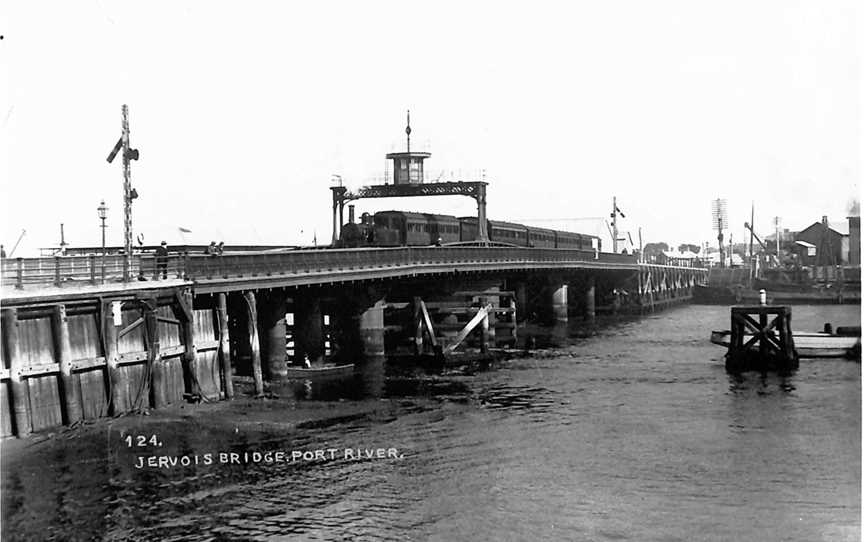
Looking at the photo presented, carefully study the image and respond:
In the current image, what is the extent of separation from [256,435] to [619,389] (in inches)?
606

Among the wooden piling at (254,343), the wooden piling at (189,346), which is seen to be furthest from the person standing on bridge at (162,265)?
the wooden piling at (254,343)

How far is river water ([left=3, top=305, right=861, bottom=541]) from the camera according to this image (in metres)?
19.1

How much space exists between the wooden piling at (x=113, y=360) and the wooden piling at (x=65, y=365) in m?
1.34

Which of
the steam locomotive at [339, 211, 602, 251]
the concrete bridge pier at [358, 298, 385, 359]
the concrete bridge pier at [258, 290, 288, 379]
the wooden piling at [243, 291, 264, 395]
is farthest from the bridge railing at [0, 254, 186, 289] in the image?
the steam locomotive at [339, 211, 602, 251]

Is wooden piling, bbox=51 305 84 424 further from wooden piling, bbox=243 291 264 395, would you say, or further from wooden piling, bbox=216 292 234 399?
wooden piling, bbox=243 291 264 395

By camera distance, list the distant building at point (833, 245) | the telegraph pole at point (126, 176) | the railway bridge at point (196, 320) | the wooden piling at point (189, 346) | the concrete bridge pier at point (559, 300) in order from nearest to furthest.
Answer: the railway bridge at point (196, 320) < the telegraph pole at point (126, 176) < the wooden piling at point (189, 346) < the concrete bridge pier at point (559, 300) < the distant building at point (833, 245)

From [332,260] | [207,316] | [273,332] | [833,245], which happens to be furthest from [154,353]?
[833,245]

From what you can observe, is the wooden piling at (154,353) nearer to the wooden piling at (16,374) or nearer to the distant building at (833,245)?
the wooden piling at (16,374)

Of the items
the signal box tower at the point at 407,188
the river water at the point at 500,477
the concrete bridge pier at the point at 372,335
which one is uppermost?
the signal box tower at the point at 407,188

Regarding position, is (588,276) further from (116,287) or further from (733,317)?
(116,287)

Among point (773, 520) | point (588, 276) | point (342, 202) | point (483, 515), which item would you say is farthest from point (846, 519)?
point (588, 276)

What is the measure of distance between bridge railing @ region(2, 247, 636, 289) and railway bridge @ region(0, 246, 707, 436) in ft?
0.19

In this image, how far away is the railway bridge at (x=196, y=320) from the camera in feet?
83.4

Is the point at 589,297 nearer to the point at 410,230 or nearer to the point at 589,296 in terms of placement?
the point at 589,296
